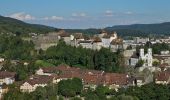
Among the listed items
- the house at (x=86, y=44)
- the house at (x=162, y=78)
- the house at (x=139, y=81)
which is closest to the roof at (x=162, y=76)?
the house at (x=162, y=78)

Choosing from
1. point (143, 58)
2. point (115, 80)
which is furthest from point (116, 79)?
point (143, 58)

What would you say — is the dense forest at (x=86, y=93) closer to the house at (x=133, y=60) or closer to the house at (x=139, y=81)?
the house at (x=139, y=81)

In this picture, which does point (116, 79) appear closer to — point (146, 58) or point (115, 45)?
point (146, 58)

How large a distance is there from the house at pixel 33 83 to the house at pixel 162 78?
782 centimetres

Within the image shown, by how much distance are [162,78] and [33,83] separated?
9.47 meters

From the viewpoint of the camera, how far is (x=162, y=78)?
40.9 metres

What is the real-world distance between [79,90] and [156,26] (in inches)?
5987

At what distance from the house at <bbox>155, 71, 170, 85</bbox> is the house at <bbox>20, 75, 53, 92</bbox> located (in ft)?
25.7

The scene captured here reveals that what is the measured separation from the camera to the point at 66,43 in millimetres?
53656

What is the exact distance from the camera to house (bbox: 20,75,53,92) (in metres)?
37.9

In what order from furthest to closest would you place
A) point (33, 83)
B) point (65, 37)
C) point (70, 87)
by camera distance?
point (65, 37) < point (33, 83) < point (70, 87)

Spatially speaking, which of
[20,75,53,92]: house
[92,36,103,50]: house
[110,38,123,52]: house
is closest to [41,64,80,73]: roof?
[20,75,53,92]: house

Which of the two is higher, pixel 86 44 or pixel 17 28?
pixel 17 28

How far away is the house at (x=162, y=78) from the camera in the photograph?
132 feet
